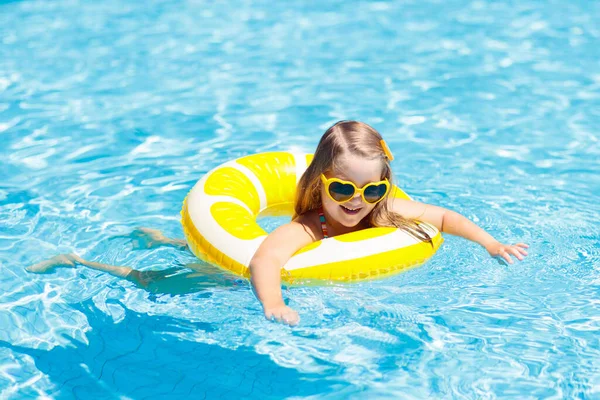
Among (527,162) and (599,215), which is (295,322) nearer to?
(599,215)

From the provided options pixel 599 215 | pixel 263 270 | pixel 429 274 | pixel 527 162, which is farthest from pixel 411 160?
pixel 263 270

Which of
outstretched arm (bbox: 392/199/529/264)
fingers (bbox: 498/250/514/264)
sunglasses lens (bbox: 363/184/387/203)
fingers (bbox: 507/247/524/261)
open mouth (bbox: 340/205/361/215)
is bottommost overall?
fingers (bbox: 498/250/514/264)

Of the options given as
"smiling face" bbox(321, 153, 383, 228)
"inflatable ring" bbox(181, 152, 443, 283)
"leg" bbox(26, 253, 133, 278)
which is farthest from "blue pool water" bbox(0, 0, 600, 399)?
"smiling face" bbox(321, 153, 383, 228)

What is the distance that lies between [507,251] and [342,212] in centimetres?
88

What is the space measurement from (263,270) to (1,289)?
5.20ft

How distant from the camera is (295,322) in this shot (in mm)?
3629

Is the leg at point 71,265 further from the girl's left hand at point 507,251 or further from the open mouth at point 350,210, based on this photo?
Result: the girl's left hand at point 507,251

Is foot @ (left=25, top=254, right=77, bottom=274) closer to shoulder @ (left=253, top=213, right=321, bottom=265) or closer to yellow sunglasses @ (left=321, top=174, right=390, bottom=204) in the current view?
shoulder @ (left=253, top=213, right=321, bottom=265)

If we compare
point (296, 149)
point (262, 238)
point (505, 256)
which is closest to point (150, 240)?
point (262, 238)

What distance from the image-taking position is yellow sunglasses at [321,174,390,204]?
403cm

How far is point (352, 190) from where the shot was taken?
4039mm

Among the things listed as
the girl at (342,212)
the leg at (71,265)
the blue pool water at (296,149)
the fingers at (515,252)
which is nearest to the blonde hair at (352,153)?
the girl at (342,212)

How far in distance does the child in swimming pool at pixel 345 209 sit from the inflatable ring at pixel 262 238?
0.10 metres

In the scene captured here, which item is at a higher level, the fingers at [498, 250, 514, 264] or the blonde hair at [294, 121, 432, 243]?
the blonde hair at [294, 121, 432, 243]
